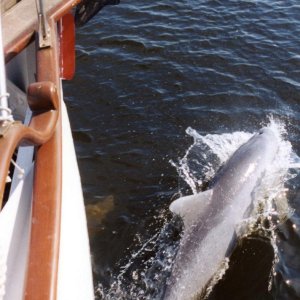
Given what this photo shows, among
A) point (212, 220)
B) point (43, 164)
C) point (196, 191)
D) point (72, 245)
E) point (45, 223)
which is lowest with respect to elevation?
point (196, 191)

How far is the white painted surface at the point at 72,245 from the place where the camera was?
112 inches

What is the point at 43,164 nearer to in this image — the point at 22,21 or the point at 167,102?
the point at 22,21

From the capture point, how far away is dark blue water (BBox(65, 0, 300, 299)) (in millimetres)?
5793

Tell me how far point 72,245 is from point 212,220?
8.26 feet

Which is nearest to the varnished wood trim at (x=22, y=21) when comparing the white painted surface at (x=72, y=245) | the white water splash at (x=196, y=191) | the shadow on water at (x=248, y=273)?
the white painted surface at (x=72, y=245)

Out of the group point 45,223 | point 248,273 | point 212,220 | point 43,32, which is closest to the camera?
point 45,223

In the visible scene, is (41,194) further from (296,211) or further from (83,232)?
(296,211)

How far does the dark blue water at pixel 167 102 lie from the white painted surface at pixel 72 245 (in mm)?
2033

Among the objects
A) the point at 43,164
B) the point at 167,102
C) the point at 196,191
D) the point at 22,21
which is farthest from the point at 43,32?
the point at 167,102

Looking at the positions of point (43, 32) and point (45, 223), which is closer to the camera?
point (45, 223)

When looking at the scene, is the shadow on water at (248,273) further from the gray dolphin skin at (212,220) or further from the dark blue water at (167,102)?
the gray dolphin skin at (212,220)

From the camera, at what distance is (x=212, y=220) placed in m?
5.30

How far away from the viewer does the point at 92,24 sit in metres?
10.7

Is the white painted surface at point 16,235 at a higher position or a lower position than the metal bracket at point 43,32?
lower
